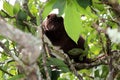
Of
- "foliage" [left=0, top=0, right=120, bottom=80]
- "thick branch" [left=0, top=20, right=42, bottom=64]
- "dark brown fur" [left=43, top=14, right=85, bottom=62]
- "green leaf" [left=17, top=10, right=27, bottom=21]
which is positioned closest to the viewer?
"thick branch" [left=0, top=20, right=42, bottom=64]

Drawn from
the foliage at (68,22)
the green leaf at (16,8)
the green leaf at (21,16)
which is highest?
the green leaf at (16,8)

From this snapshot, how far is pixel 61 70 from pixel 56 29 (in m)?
1.17

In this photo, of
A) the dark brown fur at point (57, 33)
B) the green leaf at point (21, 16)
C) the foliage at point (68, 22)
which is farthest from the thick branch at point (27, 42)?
the dark brown fur at point (57, 33)

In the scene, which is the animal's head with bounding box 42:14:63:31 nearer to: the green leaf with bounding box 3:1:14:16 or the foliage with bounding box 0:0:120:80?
the foliage with bounding box 0:0:120:80

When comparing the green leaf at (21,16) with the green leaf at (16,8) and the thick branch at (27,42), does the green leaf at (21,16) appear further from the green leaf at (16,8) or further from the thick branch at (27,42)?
the thick branch at (27,42)

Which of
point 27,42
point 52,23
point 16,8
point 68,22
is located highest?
→ point 52,23

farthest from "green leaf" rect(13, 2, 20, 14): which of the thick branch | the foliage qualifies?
the thick branch

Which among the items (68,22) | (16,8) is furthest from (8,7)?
(68,22)

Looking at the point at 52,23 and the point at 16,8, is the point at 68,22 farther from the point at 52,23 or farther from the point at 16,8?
the point at 52,23

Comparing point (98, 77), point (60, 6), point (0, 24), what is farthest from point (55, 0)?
point (0, 24)

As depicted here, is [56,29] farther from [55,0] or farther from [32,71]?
[32,71]

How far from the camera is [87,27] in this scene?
1569mm

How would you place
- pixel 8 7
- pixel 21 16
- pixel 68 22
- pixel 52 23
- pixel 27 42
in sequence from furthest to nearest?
pixel 52 23
pixel 8 7
pixel 21 16
pixel 68 22
pixel 27 42

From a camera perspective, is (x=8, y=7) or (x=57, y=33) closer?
(x=8, y=7)
